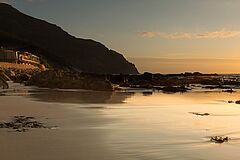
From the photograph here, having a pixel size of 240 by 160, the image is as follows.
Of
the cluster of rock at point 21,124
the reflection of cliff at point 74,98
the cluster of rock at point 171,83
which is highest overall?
the cluster of rock at point 171,83

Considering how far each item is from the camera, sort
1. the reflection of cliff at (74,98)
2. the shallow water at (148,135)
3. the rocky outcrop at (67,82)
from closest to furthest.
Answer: the shallow water at (148,135), the reflection of cliff at (74,98), the rocky outcrop at (67,82)

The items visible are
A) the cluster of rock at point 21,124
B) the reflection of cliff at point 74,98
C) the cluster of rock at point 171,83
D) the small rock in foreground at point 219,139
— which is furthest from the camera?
the cluster of rock at point 171,83

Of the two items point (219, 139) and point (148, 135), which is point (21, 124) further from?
point (219, 139)

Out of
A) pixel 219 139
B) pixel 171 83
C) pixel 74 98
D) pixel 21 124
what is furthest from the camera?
pixel 171 83

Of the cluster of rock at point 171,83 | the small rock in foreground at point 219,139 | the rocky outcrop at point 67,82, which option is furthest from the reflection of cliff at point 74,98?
the cluster of rock at point 171,83

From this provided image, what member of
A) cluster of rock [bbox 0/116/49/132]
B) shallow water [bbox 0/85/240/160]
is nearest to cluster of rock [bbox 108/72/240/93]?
shallow water [bbox 0/85/240/160]

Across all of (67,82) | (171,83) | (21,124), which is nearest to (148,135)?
(21,124)

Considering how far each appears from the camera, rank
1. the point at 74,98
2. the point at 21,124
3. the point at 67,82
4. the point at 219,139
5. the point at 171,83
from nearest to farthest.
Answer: the point at 219,139 → the point at 21,124 → the point at 74,98 → the point at 67,82 → the point at 171,83

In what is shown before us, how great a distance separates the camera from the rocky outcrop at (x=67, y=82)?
31500 millimetres

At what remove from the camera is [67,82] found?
32219 mm

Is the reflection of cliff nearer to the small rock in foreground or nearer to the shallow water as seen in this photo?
the shallow water

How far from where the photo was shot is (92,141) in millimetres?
7836

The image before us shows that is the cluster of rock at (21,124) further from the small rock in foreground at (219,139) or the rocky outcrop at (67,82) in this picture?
the rocky outcrop at (67,82)

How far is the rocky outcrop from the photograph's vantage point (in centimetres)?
3150
